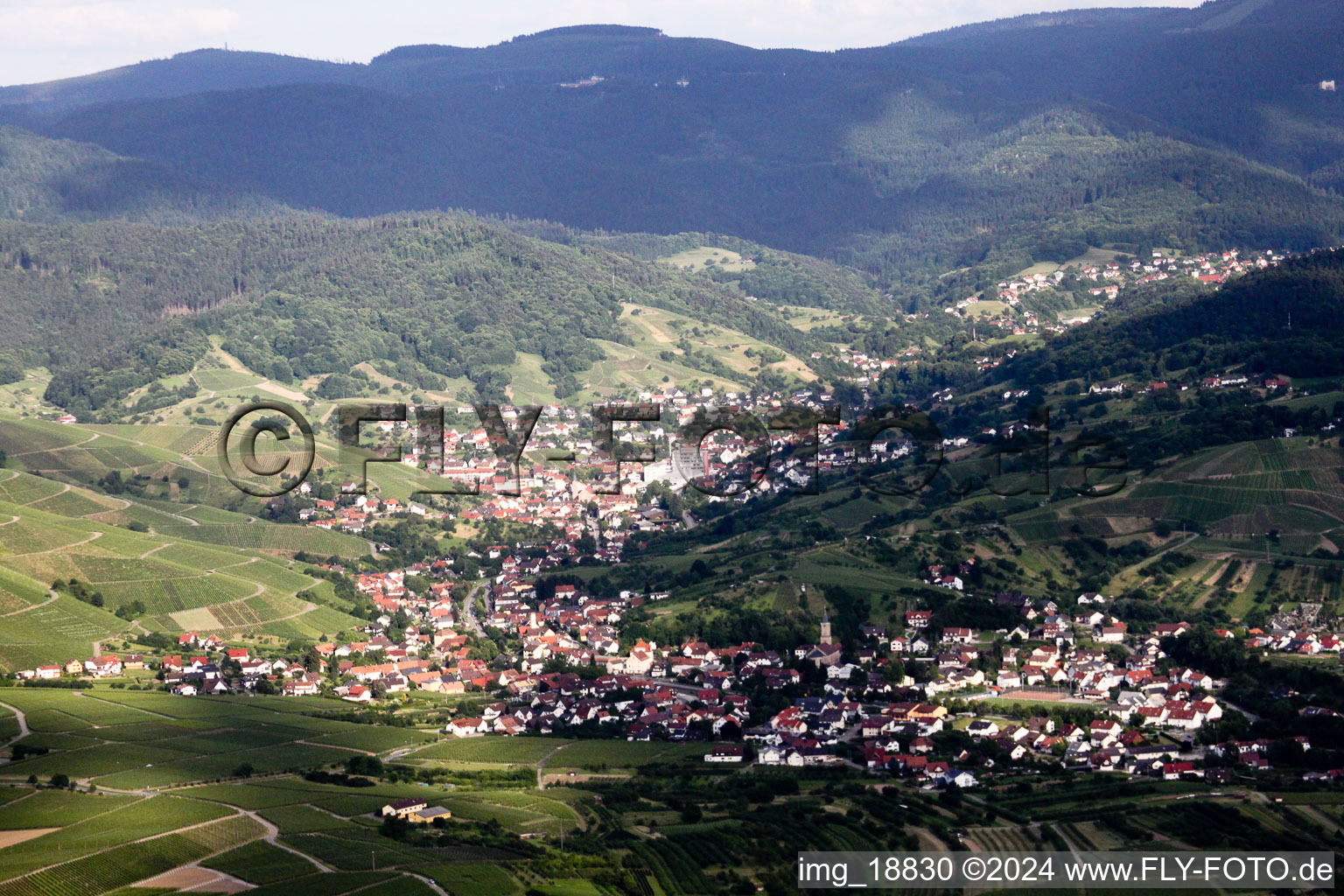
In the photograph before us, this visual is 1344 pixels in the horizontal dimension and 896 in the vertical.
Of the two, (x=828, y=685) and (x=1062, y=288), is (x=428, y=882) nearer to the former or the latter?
(x=828, y=685)

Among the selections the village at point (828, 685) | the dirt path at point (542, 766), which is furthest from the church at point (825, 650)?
the dirt path at point (542, 766)

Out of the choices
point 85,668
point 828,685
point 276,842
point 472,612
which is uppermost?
point 276,842

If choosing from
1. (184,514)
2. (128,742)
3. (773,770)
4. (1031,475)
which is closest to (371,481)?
Answer: (184,514)

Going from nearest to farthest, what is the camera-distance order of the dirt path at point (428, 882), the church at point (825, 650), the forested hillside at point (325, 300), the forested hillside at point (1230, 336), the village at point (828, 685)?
1. the dirt path at point (428, 882)
2. the village at point (828, 685)
3. the church at point (825, 650)
4. the forested hillside at point (1230, 336)
5. the forested hillside at point (325, 300)

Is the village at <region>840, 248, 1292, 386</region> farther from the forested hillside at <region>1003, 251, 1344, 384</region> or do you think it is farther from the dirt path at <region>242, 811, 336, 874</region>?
the dirt path at <region>242, 811, 336, 874</region>

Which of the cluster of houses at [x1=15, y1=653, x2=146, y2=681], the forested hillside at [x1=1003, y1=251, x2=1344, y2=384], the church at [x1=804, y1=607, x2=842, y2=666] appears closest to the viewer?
the church at [x1=804, y1=607, x2=842, y2=666]

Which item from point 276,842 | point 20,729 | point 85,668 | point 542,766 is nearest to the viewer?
point 276,842

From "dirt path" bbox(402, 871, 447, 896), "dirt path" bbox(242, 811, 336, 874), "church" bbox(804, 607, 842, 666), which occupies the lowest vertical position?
"church" bbox(804, 607, 842, 666)

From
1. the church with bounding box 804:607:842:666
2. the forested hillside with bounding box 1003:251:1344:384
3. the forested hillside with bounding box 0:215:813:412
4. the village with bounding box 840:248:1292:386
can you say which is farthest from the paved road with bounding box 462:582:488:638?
the village with bounding box 840:248:1292:386

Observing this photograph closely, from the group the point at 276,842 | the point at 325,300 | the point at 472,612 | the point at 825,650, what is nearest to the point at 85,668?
the point at 472,612

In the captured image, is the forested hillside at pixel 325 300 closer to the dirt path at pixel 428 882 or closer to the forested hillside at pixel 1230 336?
the forested hillside at pixel 1230 336

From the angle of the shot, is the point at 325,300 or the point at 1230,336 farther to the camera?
the point at 325,300
